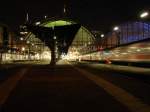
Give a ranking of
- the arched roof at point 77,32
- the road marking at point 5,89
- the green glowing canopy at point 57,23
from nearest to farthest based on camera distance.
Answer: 1. the road marking at point 5,89
2. the arched roof at point 77,32
3. the green glowing canopy at point 57,23

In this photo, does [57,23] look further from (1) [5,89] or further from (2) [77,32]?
(1) [5,89]

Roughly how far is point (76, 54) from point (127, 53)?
108m

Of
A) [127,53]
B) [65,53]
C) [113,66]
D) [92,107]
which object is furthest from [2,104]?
[65,53]

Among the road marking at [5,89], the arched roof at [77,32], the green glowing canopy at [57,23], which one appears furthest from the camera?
the green glowing canopy at [57,23]

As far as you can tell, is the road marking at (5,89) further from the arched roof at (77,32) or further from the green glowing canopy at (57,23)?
the green glowing canopy at (57,23)

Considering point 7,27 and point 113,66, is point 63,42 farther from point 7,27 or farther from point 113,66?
point 113,66

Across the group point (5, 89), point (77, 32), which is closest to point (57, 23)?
point (77, 32)

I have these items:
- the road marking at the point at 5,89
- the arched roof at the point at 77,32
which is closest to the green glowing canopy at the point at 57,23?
the arched roof at the point at 77,32

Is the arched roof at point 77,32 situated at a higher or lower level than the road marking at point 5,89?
higher

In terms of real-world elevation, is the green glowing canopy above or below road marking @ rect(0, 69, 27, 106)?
above

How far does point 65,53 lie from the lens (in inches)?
6191

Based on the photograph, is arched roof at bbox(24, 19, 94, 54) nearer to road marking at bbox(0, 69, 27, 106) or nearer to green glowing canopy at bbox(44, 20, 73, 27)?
green glowing canopy at bbox(44, 20, 73, 27)

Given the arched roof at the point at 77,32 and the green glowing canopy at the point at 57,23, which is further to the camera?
the green glowing canopy at the point at 57,23

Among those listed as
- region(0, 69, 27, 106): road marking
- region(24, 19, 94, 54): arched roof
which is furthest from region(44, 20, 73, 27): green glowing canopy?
region(0, 69, 27, 106): road marking
